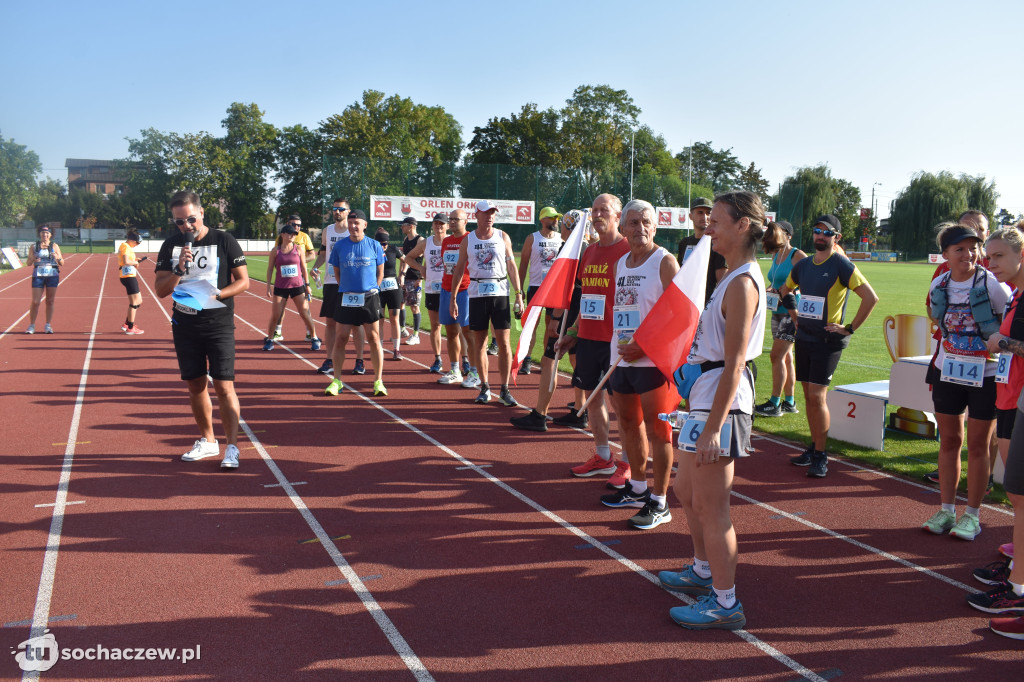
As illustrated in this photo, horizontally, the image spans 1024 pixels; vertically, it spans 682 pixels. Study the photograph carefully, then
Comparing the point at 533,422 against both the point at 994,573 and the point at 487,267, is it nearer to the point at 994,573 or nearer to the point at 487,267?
the point at 487,267

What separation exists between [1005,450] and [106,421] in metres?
8.07

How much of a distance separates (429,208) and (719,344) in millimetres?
33917

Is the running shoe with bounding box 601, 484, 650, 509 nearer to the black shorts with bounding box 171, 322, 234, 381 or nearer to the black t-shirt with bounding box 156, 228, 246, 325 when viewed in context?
the black shorts with bounding box 171, 322, 234, 381

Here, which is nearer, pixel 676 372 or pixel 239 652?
pixel 239 652

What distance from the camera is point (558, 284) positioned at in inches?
237

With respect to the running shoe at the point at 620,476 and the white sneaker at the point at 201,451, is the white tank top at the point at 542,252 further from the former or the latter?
the white sneaker at the point at 201,451

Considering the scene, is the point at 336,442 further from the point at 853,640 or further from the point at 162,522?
the point at 853,640

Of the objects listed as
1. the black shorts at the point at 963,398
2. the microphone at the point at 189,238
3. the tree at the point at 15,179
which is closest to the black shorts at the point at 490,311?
the microphone at the point at 189,238

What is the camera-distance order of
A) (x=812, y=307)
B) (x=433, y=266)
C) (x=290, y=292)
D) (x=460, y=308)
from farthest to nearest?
(x=290, y=292)
(x=433, y=266)
(x=460, y=308)
(x=812, y=307)

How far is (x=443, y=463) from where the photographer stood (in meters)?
6.43

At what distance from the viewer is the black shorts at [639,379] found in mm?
4789

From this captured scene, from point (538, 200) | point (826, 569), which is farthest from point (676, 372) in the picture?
point (538, 200)

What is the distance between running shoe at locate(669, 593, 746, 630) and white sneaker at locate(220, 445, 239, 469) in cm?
399

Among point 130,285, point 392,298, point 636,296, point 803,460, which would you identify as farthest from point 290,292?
point 803,460
